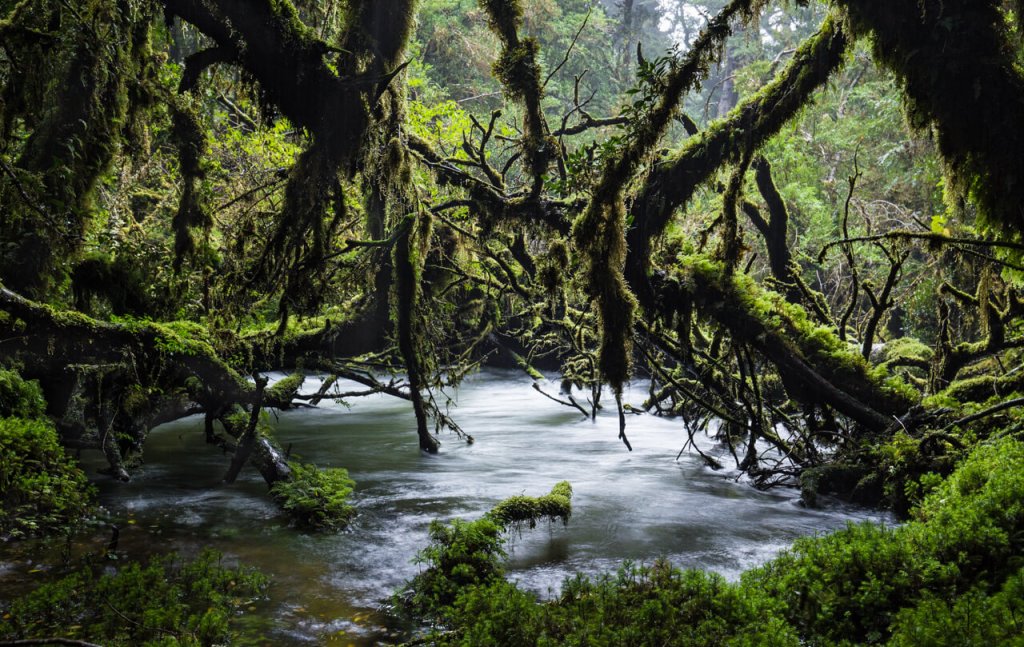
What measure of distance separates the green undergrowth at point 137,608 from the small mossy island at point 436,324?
0.02 meters

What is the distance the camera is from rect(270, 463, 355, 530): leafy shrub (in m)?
6.91

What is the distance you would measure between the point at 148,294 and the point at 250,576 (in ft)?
14.5

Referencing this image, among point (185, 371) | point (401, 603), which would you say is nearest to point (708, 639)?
point (401, 603)

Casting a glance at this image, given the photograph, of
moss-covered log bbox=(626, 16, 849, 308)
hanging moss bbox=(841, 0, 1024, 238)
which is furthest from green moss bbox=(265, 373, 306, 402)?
hanging moss bbox=(841, 0, 1024, 238)

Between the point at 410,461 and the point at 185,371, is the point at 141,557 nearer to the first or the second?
the point at 185,371

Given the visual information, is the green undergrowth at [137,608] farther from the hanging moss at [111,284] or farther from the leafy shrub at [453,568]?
the hanging moss at [111,284]

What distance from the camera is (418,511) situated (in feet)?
25.7

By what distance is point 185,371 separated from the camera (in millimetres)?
7551

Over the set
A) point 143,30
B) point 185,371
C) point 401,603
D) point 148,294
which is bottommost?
point 401,603

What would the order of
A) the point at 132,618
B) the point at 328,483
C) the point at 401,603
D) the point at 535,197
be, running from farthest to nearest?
the point at 535,197 < the point at 328,483 < the point at 401,603 < the point at 132,618

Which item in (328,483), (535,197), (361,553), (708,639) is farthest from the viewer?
(535,197)

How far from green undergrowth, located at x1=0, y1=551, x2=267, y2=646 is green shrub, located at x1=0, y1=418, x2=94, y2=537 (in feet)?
2.45

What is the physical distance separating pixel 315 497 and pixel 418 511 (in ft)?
4.14

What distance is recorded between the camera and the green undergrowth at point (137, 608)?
406 cm
